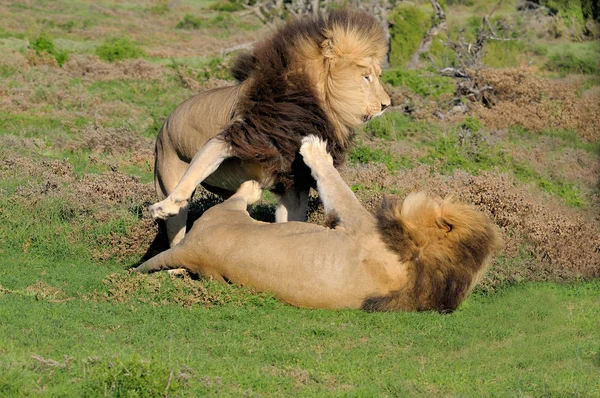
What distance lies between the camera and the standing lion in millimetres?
7012

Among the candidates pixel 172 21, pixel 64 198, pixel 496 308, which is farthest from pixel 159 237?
pixel 172 21

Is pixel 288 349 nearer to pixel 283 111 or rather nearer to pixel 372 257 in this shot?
pixel 372 257

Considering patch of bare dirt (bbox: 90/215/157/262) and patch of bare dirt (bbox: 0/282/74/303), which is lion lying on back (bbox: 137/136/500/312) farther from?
patch of bare dirt (bbox: 90/215/157/262)

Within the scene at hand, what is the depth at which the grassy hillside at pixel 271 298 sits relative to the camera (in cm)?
500

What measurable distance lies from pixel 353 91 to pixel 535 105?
38.8 feet

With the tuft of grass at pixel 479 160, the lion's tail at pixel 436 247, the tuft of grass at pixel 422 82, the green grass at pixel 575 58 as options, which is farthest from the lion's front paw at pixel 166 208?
the green grass at pixel 575 58

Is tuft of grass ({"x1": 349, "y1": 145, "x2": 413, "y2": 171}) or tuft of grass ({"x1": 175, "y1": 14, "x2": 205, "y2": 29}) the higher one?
tuft of grass ({"x1": 349, "y1": 145, "x2": 413, "y2": 171})

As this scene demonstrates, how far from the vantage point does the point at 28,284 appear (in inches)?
282

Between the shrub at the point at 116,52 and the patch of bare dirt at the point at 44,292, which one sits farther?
the shrub at the point at 116,52

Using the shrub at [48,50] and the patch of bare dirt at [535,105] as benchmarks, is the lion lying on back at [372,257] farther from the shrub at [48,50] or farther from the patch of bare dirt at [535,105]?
the shrub at [48,50]

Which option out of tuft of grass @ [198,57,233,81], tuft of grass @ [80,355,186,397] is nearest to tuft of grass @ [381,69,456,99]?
tuft of grass @ [198,57,233,81]

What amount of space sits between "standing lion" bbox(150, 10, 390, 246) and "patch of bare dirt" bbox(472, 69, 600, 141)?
10.3 metres

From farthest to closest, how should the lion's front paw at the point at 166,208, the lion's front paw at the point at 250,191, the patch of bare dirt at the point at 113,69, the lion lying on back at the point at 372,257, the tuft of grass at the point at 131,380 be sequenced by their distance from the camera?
the patch of bare dirt at the point at 113,69, the lion's front paw at the point at 250,191, the lion's front paw at the point at 166,208, the lion lying on back at the point at 372,257, the tuft of grass at the point at 131,380

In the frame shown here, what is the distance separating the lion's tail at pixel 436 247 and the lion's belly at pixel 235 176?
1.36m
